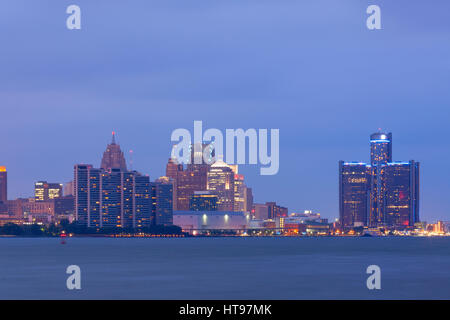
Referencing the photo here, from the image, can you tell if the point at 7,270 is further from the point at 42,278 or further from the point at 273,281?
the point at 273,281

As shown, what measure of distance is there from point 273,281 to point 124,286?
21696mm

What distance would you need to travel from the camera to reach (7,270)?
128875 millimetres
